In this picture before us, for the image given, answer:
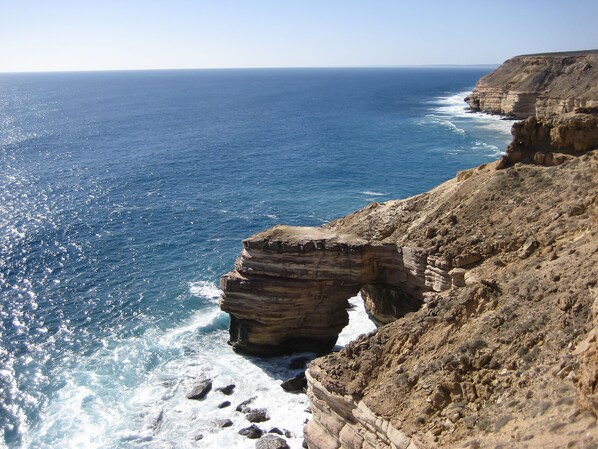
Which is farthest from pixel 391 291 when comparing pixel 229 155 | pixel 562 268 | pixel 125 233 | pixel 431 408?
pixel 229 155

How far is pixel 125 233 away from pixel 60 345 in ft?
72.2

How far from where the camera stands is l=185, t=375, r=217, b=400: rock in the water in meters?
34.8

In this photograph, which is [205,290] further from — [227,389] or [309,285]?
[309,285]

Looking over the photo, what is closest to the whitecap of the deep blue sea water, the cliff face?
the deep blue sea water

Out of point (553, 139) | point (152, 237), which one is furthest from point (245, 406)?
point (152, 237)

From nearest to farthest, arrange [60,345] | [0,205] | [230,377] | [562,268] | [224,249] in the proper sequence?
1. [562,268]
2. [230,377]
3. [60,345]
4. [224,249]
5. [0,205]

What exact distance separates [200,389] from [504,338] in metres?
20.3

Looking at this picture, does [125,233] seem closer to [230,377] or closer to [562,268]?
[230,377]

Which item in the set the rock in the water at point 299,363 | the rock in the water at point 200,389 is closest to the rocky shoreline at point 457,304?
the rock in the water at point 299,363

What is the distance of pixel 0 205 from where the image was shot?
69.0 meters

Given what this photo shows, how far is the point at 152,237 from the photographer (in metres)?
60.4

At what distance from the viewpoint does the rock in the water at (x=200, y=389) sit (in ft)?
114

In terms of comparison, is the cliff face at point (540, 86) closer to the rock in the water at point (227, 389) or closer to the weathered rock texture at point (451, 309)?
the weathered rock texture at point (451, 309)

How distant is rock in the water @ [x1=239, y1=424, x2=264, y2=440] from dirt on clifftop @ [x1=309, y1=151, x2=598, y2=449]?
874 cm
